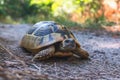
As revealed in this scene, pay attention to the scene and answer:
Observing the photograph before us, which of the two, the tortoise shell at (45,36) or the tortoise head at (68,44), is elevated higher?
the tortoise shell at (45,36)

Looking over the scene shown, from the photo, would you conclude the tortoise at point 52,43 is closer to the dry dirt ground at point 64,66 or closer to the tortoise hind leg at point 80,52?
the tortoise hind leg at point 80,52

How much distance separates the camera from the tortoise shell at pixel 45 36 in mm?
4973

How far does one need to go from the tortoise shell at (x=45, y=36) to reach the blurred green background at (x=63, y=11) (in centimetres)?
540

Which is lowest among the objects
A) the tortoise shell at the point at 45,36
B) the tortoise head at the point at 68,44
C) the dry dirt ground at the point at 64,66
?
the dry dirt ground at the point at 64,66

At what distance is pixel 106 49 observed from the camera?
21.7 feet

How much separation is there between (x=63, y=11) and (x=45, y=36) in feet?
29.6

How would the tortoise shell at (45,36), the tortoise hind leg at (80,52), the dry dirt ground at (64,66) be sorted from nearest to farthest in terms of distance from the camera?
the dry dirt ground at (64,66)
the tortoise shell at (45,36)
the tortoise hind leg at (80,52)

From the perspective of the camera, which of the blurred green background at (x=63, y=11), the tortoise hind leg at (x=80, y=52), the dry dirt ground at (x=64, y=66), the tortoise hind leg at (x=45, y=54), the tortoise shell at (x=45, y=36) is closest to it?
the dry dirt ground at (x=64, y=66)

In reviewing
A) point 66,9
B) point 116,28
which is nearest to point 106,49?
point 116,28

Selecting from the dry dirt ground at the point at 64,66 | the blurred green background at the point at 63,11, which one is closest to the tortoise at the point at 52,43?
the dry dirt ground at the point at 64,66

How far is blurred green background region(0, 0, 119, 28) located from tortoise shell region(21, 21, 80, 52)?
17.7 feet

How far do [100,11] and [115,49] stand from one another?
569 cm

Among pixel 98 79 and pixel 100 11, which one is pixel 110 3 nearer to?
pixel 100 11

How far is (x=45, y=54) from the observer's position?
487cm
